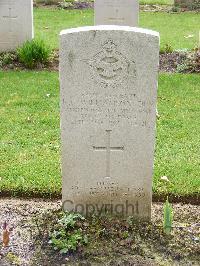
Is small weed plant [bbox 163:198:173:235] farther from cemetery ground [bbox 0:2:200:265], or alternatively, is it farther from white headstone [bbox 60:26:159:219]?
white headstone [bbox 60:26:159:219]

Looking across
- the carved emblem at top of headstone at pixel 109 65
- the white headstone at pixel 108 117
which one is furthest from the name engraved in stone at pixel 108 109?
the carved emblem at top of headstone at pixel 109 65

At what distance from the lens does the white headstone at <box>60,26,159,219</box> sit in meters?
4.46

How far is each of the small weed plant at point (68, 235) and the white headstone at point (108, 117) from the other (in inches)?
7.5

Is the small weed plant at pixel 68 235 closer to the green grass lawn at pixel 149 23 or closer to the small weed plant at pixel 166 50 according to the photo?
the small weed plant at pixel 166 50

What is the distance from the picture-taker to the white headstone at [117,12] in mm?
10008

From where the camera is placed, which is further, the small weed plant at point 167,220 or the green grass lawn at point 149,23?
the green grass lawn at point 149,23

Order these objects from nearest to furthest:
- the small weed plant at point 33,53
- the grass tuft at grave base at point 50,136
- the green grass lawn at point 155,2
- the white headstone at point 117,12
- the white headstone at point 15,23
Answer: the grass tuft at grave base at point 50,136
the small weed plant at point 33,53
the white headstone at point 117,12
the white headstone at point 15,23
the green grass lawn at point 155,2

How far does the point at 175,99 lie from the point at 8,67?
10.2ft

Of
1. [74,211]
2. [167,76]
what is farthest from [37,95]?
[74,211]

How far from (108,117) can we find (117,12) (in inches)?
227

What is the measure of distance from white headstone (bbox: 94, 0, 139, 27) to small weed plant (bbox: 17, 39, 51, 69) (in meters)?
1.15

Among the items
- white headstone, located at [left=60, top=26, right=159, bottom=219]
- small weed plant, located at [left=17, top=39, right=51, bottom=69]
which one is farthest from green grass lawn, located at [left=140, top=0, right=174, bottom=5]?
A: white headstone, located at [left=60, top=26, right=159, bottom=219]

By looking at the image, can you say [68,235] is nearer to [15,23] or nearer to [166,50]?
[15,23]

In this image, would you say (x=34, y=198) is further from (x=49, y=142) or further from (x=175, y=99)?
(x=175, y=99)
